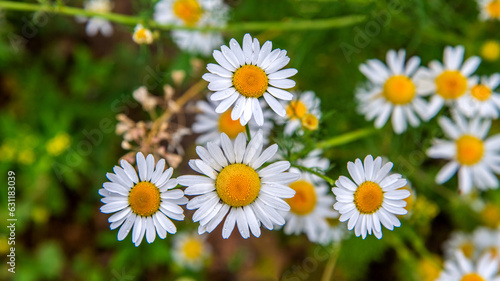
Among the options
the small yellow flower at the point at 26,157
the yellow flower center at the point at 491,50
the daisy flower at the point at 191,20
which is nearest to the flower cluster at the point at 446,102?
the yellow flower center at the point at 491,50

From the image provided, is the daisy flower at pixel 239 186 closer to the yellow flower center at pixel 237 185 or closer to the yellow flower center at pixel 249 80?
the yellow flower center at pixel 237 185

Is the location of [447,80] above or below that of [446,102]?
above

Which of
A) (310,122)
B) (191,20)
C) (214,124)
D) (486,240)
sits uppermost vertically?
(191,20)

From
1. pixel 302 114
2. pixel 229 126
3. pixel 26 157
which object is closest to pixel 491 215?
pixel 302 114

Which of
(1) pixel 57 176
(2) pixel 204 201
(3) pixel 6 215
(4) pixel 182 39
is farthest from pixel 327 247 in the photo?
(3) pixel 6 215

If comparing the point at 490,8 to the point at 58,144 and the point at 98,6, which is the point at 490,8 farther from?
the point at 58,144

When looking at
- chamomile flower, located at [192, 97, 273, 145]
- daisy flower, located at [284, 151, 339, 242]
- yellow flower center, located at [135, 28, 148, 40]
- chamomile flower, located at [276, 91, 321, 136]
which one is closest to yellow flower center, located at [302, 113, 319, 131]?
chamomile flower, located at [276, 91, 321, 136]

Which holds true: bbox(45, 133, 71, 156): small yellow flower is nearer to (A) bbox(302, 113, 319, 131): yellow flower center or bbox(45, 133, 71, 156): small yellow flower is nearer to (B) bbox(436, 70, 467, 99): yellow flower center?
(A) bbox(302, 113, 319, 131): yellow flower center

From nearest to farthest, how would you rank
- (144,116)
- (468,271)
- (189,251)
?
(468,271), (189,251), (144,116)
